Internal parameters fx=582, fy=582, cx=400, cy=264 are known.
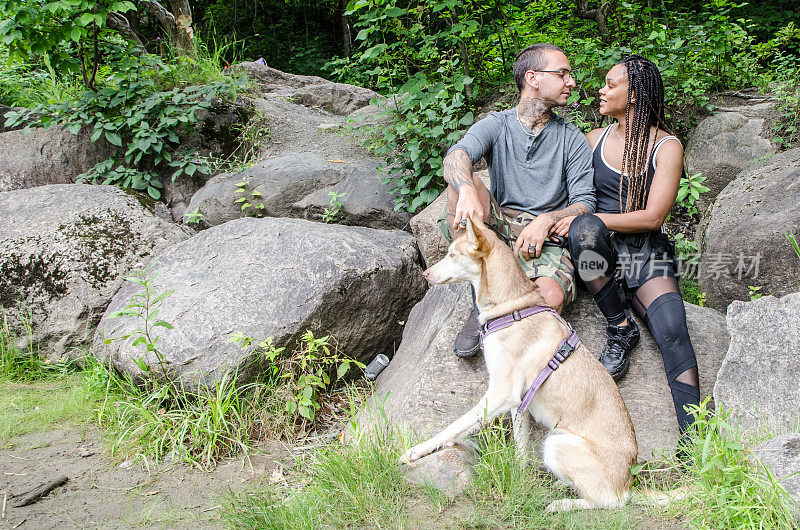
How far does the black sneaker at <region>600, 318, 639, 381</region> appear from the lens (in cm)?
380

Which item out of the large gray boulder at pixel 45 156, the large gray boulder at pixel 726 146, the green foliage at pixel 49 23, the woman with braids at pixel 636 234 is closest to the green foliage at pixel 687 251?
the large gray boulder at pixel 726 146

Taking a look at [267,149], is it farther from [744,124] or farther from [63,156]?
[744,124]

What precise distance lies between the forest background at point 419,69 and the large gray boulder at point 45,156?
0.24 meters

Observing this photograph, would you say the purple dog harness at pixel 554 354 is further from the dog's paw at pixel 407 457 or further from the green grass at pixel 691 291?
the green grass at pixel 691 291

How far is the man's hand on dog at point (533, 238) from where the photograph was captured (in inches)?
150

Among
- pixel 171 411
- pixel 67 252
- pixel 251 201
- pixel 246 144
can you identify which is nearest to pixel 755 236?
pixel 171 411

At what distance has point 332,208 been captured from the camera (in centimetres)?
634

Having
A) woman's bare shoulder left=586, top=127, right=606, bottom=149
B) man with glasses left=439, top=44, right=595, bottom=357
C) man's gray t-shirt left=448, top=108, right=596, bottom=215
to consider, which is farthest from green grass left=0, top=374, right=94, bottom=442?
woman's bare shoulder left=586, top=127, right=606, bottom=149

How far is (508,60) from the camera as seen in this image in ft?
23.5

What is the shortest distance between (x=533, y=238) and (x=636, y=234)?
742 millimetres

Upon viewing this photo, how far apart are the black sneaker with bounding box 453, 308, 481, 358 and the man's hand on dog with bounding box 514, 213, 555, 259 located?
52 cm

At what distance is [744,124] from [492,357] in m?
4.83

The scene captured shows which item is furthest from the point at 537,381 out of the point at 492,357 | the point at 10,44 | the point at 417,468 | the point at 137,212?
the point at 10,44

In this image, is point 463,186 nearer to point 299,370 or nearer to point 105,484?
point 299,370
